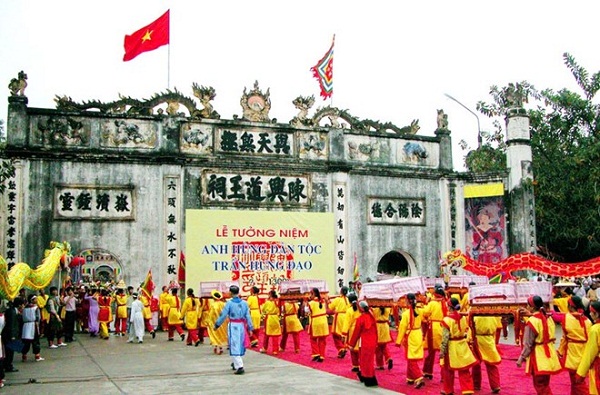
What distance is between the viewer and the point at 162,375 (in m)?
10.6

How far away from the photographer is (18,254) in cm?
1778

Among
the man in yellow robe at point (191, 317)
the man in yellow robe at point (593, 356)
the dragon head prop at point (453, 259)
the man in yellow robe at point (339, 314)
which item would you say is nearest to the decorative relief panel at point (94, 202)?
the man in yellow robe at point (191, 317)

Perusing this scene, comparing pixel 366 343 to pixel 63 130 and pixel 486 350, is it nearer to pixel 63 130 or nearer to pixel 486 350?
pixel 486 350

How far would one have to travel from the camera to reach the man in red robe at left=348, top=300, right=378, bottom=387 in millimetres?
9445

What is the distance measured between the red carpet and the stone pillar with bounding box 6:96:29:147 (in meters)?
9.67

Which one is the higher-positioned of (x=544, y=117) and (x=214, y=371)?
(x=544, y=117)

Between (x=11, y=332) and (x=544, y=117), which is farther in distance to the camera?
(x=544, y=117)

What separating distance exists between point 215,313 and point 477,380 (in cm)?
709

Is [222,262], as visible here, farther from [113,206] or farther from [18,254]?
[18,254]

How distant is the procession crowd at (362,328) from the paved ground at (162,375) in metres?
0.41

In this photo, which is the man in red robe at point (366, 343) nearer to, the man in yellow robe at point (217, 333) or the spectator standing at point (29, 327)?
the man in yellow robe at point (217, 333)

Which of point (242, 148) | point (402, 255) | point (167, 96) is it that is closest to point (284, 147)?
point (242, 148)

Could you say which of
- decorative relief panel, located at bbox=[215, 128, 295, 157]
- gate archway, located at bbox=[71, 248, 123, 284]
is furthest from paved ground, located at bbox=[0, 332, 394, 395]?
decorative relief panel, located at bbox=[215, 128, 295, 157]

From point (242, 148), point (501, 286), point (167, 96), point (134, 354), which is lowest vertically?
point (134, 354)
